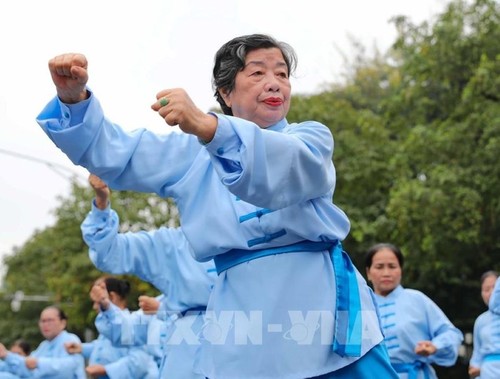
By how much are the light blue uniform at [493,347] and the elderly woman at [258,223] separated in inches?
189

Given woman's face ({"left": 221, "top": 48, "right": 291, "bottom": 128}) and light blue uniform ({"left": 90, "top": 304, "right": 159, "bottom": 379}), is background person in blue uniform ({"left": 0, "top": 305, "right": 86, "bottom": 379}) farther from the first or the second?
woman's face ({"left": 221, "top": 48, "right": 291, "bottom": 128})

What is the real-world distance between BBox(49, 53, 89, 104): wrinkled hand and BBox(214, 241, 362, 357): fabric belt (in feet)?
2.49

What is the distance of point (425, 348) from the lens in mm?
6875

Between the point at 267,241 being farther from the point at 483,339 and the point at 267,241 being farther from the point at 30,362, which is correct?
the point at 30,362

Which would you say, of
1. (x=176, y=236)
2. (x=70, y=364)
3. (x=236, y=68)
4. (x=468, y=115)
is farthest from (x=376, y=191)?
(x=236, y=68)

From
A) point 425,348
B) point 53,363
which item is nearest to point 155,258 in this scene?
point 425,348

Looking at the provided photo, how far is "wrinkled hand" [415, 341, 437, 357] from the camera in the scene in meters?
6.87

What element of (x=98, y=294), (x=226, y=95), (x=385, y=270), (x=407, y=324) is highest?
(x=226, y=95)

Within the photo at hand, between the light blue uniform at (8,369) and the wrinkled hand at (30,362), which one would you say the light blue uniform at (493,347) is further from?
the light blue uniform at (8,369)

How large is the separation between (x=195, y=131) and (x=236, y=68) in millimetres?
782

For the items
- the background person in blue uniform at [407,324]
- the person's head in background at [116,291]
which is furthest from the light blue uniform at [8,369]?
the background person in blue uniform at [407,324]

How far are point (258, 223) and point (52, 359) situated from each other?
752 cm

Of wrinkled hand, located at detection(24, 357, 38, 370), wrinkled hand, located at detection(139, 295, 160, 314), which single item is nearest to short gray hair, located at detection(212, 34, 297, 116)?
wrinkled hand, located at detection(139, 295, 160, 314)

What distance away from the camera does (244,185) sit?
2.88m
